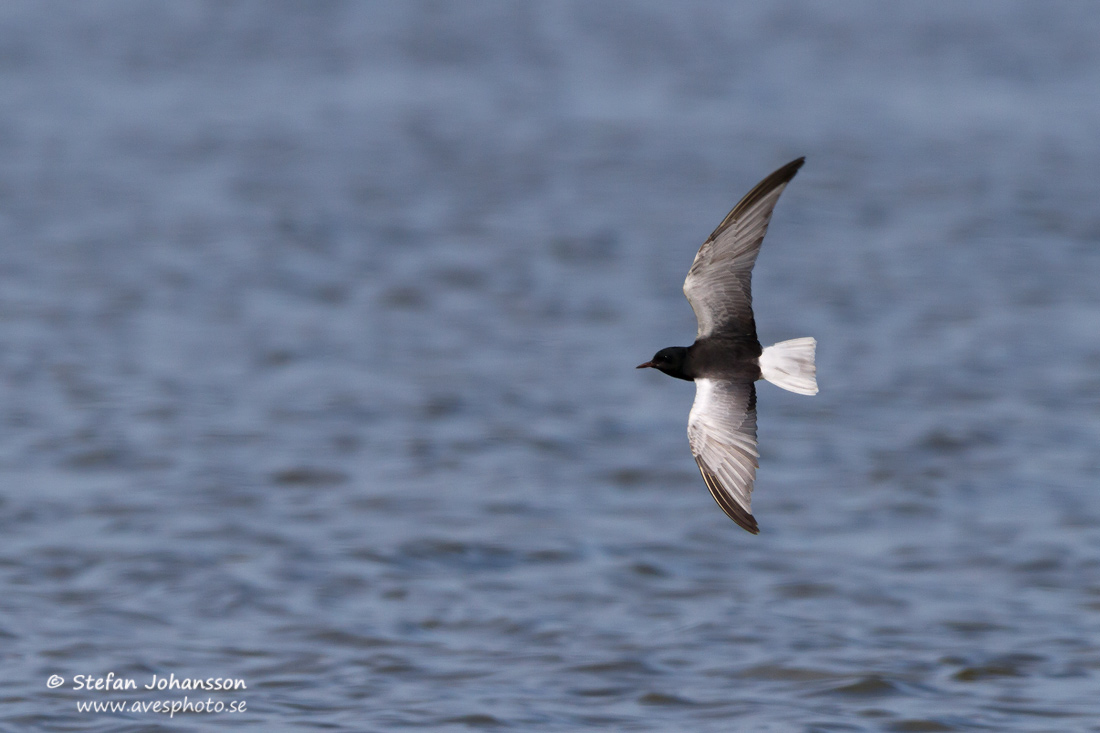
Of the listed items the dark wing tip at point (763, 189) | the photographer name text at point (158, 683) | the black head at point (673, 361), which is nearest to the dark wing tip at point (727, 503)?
the black head at point (673, 361)

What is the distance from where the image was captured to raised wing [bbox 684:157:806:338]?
5.66 meters

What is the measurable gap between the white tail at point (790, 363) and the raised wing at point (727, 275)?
141mm

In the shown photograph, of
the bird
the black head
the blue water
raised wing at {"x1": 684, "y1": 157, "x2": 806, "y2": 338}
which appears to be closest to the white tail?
the bird

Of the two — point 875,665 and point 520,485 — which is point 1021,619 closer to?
point 875,665

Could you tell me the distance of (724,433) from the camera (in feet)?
19.0

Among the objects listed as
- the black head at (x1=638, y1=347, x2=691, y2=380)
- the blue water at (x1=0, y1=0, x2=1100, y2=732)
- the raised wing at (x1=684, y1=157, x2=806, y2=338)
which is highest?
the blue water at (x1=0, y1=0, x2=1100, y2=732)

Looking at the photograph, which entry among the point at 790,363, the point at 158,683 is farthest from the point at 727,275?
the point at 158,683

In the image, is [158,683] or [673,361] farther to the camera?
[158,683]

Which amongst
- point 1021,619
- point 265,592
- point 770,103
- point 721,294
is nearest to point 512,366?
point 265,592

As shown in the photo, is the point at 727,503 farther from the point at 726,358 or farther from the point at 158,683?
the point at 158,683

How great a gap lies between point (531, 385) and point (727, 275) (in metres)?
7.92

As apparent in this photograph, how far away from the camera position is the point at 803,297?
51.5ft

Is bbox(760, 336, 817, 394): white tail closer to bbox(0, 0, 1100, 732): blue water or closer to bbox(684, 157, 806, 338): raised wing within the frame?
bbox(684, 157, 806, 338): raised wing

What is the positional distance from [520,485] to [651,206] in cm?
808
